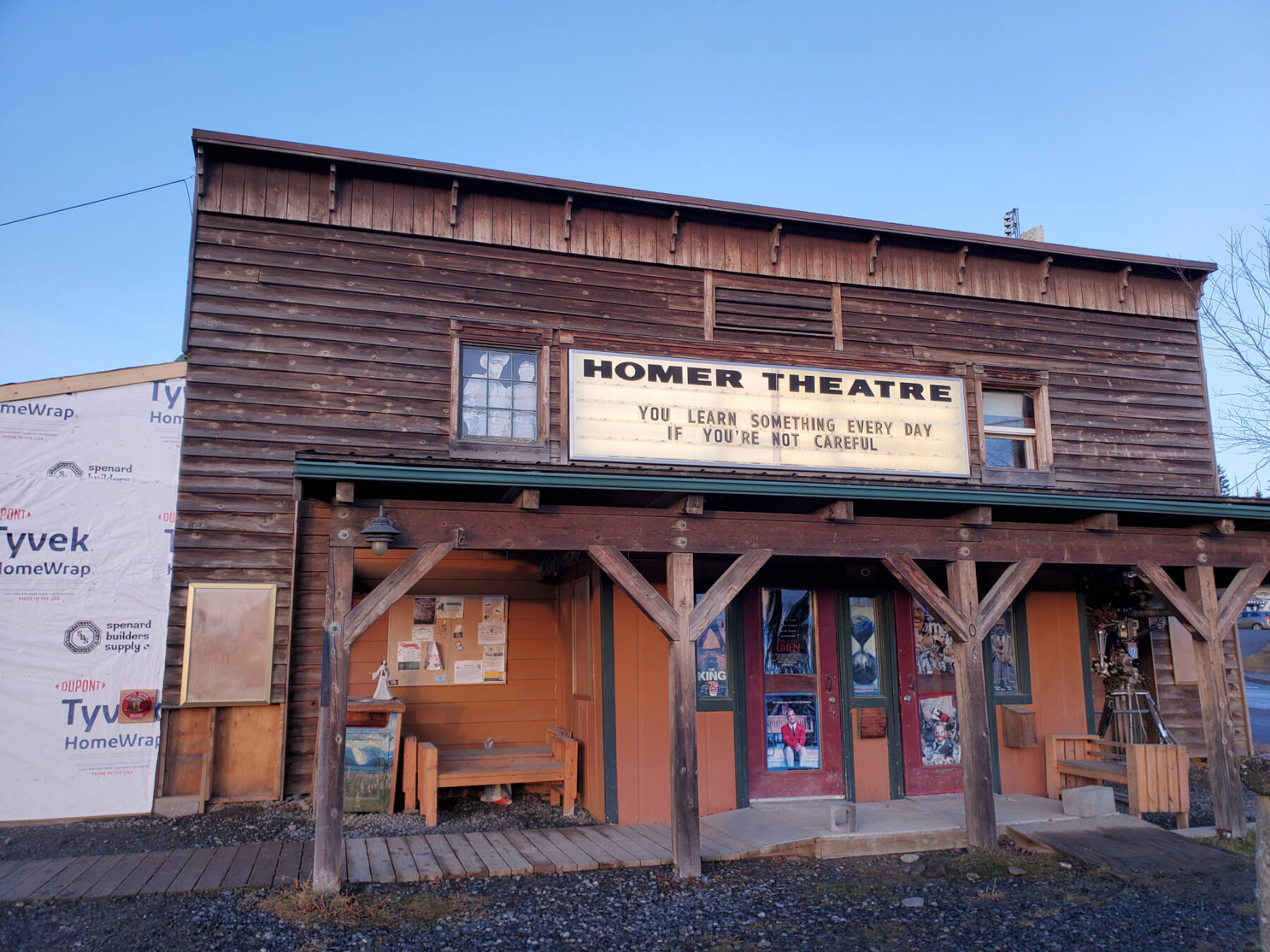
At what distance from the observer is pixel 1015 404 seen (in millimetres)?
11156

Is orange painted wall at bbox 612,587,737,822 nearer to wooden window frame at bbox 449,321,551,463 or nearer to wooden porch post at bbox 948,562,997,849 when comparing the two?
wooden window frame at bbox 449,321,551,463

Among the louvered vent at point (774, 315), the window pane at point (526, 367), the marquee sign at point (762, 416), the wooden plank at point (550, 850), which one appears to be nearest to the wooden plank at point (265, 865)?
the wooden plank at point (550, 850)

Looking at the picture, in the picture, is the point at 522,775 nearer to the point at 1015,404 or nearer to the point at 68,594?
the point at 68,594

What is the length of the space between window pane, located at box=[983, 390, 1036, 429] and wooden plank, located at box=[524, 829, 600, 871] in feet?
A: 22.6

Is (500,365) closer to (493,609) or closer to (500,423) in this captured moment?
(500,423)

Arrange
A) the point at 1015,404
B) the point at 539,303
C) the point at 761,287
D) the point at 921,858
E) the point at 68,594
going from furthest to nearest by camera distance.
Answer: the point at 1015,404
the point at 761,287
the point at 539,303
the point at 68,594
the point at 921,858

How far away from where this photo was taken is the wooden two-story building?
781 centimetres

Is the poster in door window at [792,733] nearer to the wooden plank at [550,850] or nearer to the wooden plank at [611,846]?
the wooden plank at [611,846]

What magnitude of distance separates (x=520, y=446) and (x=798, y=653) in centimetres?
346

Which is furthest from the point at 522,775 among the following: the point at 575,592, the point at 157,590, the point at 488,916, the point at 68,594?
the point at 68,594

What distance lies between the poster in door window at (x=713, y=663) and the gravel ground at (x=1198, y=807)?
3.82 meters

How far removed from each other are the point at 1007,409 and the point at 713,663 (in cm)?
520

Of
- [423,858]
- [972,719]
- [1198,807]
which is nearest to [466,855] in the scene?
[423,858]

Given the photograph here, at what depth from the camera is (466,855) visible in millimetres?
6812
